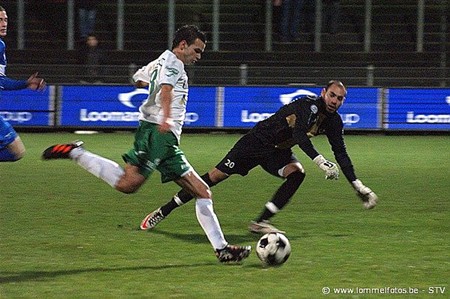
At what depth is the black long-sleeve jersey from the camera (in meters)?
8.91

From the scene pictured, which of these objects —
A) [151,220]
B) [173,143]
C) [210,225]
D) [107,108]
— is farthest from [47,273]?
[107,108]

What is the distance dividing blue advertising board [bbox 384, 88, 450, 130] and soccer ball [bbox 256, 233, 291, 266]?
13.3 m

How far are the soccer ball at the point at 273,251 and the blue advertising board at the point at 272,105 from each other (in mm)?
12841

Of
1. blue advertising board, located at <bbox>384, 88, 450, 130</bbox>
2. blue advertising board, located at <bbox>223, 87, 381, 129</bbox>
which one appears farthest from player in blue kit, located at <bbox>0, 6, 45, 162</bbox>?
blue advertising board, located at <bbox>384, 88, 450, 130</bbox>

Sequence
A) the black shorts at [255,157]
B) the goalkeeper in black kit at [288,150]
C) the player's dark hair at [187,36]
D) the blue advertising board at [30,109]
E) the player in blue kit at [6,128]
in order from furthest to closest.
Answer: the blue advertising board at [30,109] → the player in blue kit at [6,128] → the black shorts at [255,157] → the goalkeeper in black kit at [288,150] → the player's dark hair at [187,36]

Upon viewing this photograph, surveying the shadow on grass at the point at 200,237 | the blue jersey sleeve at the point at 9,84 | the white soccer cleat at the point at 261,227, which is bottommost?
the shadow on grass at the point at 200,237

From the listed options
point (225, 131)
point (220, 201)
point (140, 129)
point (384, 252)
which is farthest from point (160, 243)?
point (225, 131)

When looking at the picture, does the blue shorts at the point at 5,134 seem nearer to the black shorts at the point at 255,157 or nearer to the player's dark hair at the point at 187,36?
the black shorts at the point at 255,157

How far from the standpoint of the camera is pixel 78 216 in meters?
9.89

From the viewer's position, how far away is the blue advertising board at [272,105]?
20.3 meters

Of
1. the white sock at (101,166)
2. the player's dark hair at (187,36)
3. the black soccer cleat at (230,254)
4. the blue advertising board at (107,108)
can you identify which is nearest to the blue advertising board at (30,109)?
the blue advertising board at (107,108)

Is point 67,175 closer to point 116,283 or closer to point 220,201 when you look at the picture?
point 220,201

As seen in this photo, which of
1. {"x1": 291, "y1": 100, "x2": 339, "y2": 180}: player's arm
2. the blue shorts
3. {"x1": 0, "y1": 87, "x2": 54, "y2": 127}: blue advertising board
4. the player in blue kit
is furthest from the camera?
{"x1": 0, "y1": 87, "x2": 54, "y2": 127}: blue advertising board

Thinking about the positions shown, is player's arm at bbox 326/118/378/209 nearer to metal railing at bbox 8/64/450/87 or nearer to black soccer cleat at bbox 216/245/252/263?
black soccer cleat at bbox 216/245/252/263
